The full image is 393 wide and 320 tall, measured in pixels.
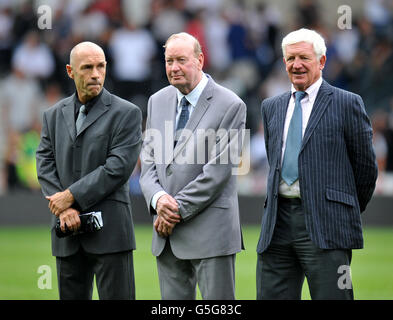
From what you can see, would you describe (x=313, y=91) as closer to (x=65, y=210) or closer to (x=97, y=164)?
(x=97, y=164)

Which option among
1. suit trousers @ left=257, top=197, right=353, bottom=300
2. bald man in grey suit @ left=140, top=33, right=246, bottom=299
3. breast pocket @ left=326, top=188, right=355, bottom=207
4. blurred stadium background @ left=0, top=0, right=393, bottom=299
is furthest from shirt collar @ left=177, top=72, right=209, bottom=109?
blurred stadium background @ left=0, top=0, right=393, bottom=299

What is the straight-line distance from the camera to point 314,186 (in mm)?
5145

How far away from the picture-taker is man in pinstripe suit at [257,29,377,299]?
5.12m

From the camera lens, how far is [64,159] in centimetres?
556

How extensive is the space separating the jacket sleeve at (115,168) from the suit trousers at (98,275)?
14.7 inches

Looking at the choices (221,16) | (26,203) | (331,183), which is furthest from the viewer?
(221,16)

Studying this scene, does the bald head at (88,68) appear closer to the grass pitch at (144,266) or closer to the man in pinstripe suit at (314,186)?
the man in pinstripe suit at (314,186)

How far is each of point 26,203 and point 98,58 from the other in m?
8.99

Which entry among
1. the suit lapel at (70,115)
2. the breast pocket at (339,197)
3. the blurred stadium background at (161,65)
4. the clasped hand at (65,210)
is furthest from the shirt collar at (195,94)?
the blurred stadium background at (161,65)

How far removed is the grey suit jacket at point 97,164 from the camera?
5457 millimetres

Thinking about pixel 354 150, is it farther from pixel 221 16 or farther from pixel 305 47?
pixel 221 16

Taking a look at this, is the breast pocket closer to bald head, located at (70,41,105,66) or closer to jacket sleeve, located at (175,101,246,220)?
jacket sleeve, located at (175,101,246,220)

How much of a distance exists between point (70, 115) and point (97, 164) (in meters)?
0.40

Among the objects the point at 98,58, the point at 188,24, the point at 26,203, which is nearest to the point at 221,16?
the point at 188,24
